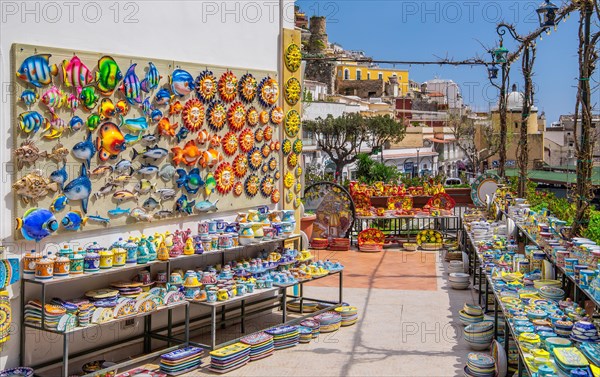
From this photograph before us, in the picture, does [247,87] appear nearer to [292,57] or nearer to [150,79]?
[292,57]

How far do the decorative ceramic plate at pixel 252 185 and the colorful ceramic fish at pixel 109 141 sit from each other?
212 centimetres

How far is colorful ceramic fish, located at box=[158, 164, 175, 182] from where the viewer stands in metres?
7.19

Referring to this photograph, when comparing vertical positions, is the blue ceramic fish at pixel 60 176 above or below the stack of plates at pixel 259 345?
above

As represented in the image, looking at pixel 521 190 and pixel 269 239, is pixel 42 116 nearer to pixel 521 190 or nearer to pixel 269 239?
pixel 269 239

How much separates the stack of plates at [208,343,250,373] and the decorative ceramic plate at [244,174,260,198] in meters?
2.12

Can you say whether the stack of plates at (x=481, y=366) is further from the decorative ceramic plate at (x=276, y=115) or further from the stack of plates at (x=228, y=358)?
the decorative ceramic plate at (x=276, y=115)

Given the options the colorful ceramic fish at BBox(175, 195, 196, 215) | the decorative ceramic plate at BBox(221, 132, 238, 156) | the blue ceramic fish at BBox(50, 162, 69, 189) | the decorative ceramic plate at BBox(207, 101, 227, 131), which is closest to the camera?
the blue ceramic fish at BBox(50, 162, 69, 189)

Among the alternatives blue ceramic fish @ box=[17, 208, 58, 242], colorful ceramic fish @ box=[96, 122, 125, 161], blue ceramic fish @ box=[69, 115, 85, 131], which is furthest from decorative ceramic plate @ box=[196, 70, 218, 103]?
blue ceramic fish @ box=[17, 208, 58, 242]

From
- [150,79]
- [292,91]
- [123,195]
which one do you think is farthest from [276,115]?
[123,195]

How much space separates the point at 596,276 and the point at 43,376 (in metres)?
4.50

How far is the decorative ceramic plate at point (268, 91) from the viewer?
28.2ft

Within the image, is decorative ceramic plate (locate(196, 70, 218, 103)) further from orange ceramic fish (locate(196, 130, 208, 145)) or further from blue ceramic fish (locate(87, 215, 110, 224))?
blue ceramic fish (locate(87, 215, 110, 224))

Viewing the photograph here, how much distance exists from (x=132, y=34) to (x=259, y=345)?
3.29 m

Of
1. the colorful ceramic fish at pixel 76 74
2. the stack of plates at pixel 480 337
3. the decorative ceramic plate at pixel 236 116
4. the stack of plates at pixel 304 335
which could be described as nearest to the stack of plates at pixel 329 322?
the stack of plates at pixel 304 335
